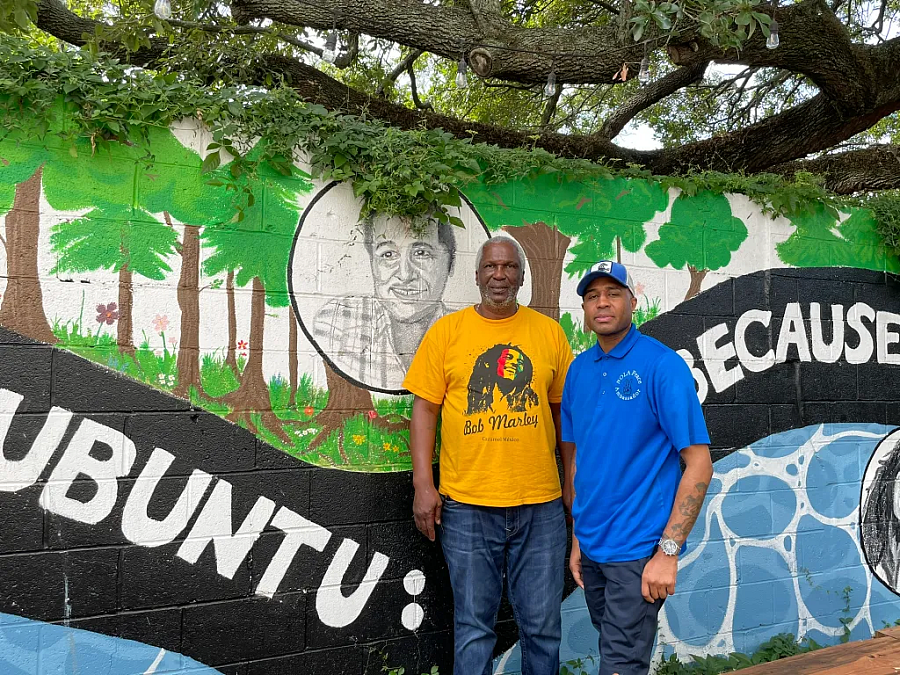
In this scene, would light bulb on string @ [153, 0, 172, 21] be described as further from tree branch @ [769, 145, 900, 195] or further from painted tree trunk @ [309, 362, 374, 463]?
tree branch @ [769, 145, 900, 195]

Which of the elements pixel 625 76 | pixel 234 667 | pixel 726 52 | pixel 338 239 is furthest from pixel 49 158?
pixel 726 52

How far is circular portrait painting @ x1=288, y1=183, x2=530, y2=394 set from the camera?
10.1 ft

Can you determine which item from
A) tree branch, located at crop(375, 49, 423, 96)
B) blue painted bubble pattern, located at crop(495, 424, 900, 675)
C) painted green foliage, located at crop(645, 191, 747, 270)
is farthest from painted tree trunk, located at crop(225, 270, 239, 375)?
tree branch, located at crop(375, 49, 423, 96)

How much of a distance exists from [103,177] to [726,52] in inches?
164

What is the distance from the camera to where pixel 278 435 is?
2980mm

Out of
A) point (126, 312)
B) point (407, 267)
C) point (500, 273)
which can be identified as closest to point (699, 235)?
point (500, 273)

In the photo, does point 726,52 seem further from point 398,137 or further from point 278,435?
point 278,435

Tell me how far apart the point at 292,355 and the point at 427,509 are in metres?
0.85

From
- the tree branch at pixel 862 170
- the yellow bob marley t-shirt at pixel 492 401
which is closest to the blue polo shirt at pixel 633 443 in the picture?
the yellow bob marley t-shirt at pixel 492 401

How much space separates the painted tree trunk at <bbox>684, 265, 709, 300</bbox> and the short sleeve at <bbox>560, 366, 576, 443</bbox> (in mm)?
1257

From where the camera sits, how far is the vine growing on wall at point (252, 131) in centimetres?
264

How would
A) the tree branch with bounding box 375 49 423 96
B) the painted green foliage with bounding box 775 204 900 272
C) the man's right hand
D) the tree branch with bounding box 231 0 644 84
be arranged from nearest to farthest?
the man's right hand
the painted green foliage with bounding box 775 204 900 272
the tree branch with bounding box 231 0 644 84
the tree branch with bounding box 375 49 423 96

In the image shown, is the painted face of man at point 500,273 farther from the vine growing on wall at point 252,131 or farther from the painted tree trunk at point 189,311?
the painted tree trunk at point 189,311

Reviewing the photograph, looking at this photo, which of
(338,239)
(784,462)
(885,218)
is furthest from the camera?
(885,218)
